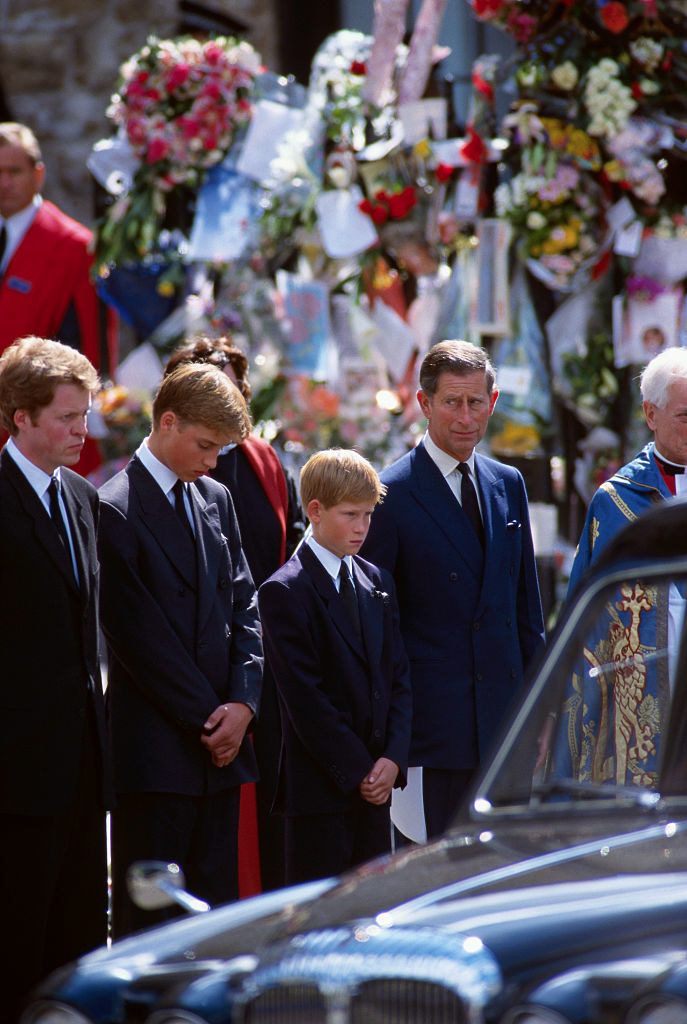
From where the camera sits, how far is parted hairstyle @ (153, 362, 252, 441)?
4.43m

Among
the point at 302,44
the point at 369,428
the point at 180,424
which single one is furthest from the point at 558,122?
the point at 302,44

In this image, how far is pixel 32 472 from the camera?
4180 millimetres

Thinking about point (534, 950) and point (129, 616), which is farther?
point (129, 616)

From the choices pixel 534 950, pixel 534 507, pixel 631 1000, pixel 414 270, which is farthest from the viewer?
pixel 414 270

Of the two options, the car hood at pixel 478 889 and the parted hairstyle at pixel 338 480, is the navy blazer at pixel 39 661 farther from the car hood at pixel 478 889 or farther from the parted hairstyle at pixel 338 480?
the car hood at pixel 478 889

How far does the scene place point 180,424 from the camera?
445 centimetres

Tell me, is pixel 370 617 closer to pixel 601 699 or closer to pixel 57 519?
pixel 57 519

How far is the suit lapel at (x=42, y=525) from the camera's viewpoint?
13.5 ft

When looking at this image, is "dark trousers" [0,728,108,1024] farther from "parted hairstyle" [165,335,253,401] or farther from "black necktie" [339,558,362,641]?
"parted hairstyle" [165,335,253,401]

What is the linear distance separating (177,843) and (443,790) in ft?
2.91

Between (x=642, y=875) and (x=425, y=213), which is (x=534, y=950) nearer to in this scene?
(x=642, y=875)

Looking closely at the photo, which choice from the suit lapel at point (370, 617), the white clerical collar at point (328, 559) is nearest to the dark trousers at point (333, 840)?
the suit lapel at point (370, 617)

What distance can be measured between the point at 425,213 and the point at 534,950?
558 cm

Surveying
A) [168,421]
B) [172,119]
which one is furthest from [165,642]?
[172,119]
